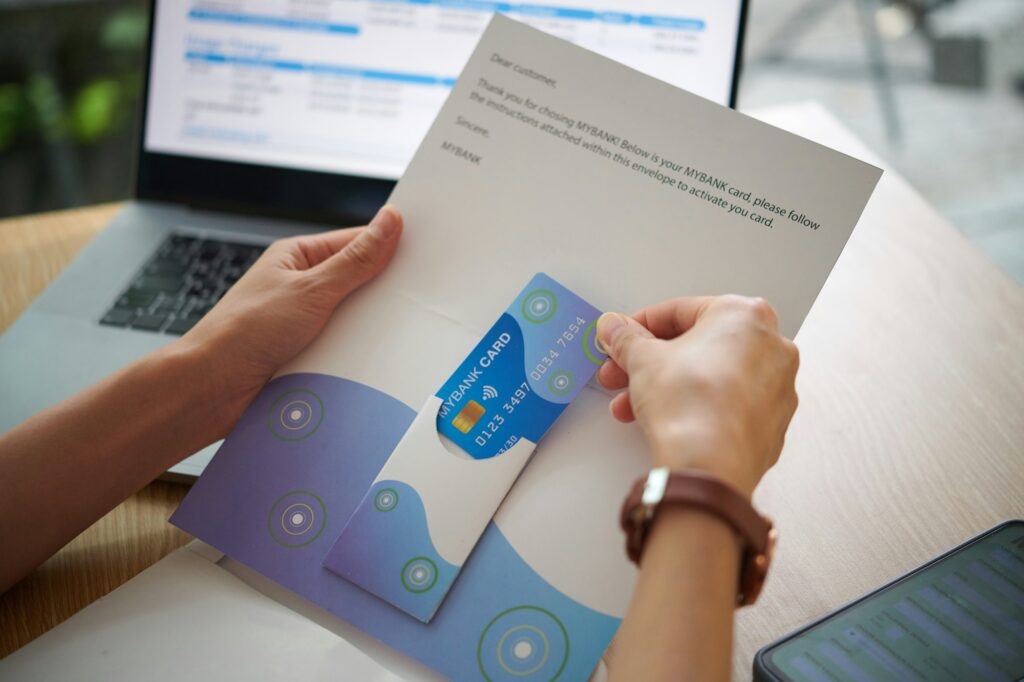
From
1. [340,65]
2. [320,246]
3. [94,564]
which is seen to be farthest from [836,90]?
[94,564]

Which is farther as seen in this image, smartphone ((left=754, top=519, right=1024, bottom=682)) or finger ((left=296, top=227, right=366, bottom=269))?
finger ((left=296, top=227, right=366, bottom=269))

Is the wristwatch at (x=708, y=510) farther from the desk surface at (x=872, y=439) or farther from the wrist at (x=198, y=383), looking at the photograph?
the wrist at (x=198, y=383)

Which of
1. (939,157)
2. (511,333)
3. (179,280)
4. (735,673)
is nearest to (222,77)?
(179,280)

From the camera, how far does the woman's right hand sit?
18.7 inches

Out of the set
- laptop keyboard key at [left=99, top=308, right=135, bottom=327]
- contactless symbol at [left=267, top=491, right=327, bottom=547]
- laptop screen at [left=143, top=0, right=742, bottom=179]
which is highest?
laptop screen at [left=143, top=0, right=742, bottom=179]

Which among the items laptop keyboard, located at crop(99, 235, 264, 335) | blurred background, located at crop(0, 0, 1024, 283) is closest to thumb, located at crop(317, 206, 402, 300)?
laptop keyboard, located at crop(99, 235, 264, 335)

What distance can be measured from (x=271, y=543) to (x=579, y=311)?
267mm

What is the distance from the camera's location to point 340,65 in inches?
34.7

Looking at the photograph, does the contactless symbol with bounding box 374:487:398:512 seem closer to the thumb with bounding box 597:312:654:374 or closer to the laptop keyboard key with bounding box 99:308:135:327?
the thumb with bounding box 597:312:654:374

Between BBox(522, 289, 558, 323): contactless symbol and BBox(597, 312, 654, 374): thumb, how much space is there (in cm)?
4

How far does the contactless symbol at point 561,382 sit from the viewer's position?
0.60 m

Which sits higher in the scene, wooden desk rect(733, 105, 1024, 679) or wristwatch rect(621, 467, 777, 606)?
wooden desk rect(733, 105, 1024, 679)

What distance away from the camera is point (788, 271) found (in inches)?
23.1

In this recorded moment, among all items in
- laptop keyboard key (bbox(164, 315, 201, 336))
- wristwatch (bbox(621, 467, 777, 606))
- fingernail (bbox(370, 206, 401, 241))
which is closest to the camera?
wristwatch (bbox(621, 467, 777, 606))
